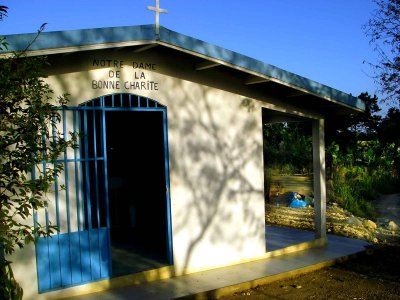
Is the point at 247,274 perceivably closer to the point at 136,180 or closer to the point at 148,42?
the point at 148,42

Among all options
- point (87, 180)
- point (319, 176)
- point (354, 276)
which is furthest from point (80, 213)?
point (319, 176)

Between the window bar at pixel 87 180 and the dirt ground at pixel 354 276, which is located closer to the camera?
the window bar at pixel 87 180

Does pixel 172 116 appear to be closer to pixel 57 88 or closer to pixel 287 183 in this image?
pixel 57 88

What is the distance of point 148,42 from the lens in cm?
617

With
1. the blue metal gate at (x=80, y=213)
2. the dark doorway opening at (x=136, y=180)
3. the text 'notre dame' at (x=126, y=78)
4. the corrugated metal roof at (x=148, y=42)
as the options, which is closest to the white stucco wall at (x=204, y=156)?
the text 'notre dame' at (x=126, y=78)

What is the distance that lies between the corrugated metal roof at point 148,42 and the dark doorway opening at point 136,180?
253 centimetres

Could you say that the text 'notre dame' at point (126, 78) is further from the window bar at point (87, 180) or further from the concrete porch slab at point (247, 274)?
the concrete porch slab at point (247, 274)

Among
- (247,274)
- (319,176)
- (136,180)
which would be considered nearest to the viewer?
(247,274)

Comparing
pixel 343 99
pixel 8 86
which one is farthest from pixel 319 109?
pixel 8 86

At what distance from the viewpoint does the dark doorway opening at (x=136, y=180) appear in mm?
9656

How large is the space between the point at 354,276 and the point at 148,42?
4.86 meters

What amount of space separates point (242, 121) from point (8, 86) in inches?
183

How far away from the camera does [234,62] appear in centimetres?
706

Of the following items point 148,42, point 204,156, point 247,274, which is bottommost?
point 247,274
